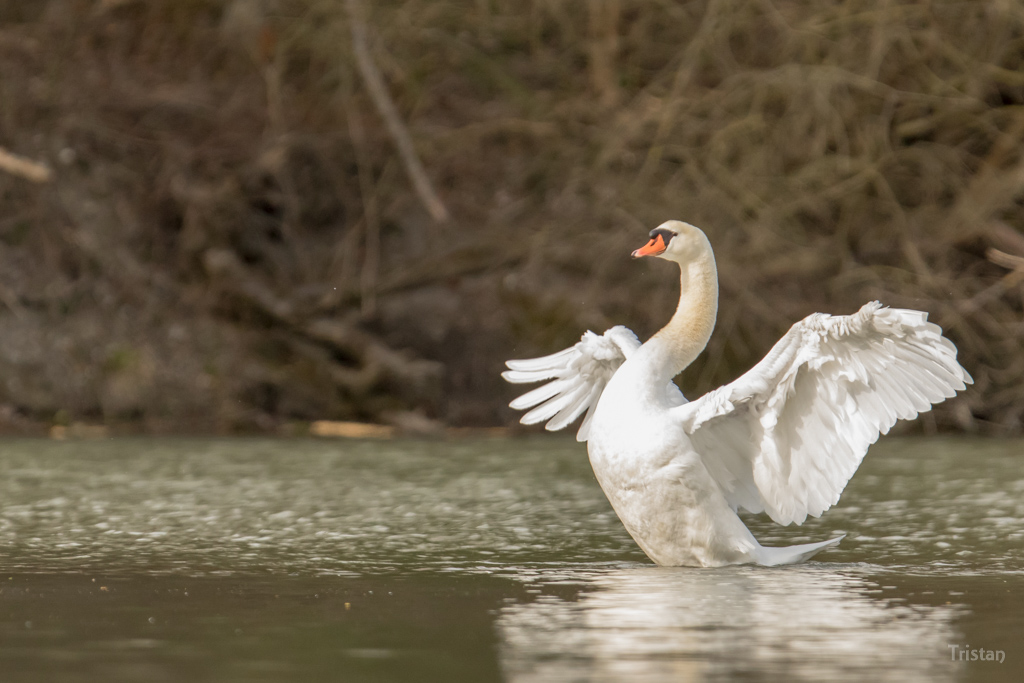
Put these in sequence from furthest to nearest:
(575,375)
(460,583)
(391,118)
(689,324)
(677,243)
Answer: (391,118) < (575,375) < (677,243) < (689,324) < (460,583)

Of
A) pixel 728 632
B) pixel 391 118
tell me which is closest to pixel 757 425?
pixel 728 632

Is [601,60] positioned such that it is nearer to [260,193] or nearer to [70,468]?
[260,193]

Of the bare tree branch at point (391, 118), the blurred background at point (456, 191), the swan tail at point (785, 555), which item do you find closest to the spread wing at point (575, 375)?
the swan tail at point (785, 555)

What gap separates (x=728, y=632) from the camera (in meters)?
3.94

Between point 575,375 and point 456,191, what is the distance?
7.56 metres

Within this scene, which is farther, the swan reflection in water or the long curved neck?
the long curved neck

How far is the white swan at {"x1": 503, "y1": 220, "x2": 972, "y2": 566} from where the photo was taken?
5055 mm

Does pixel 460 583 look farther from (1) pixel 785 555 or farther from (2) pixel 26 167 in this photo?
(2) pixel 26 167

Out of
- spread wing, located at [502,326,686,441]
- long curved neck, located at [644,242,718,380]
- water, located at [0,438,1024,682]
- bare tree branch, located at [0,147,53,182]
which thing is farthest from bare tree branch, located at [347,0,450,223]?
long curved neck, located at [644,242,718,380]

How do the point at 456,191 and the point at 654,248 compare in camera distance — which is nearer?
the point at 654,248

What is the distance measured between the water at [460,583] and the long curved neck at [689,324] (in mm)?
830

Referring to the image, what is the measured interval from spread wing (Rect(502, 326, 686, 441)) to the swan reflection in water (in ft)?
4.33

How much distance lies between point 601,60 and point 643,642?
33.3ft

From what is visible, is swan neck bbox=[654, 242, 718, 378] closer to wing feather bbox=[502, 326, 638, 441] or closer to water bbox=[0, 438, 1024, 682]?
wing feather bbox=[502, 326, 638, 441]
